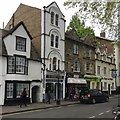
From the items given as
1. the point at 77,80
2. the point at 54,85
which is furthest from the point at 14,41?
the point at 77,80

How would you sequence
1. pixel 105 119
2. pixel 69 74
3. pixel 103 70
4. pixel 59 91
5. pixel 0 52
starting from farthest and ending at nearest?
pixel 103 70 < pixel 69 74 < pixel 59 91 < pixel 0 52 < pixel 105 119

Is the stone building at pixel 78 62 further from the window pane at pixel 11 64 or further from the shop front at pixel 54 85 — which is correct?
the window pane at pixel 11 64

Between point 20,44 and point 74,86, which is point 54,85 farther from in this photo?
point 20,44

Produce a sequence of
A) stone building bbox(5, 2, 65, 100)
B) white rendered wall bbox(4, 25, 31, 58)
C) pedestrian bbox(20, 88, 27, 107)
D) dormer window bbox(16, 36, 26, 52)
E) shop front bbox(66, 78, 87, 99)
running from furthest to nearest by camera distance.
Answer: shop front bbox(66, 78, 87, 99)
stone building bbox(5, 2, 65, 100)
dormer window bbox(16, 36, 26, 52)
white rendered wall bbox(4, 25, 31, 58)
pedestrian bbox(20, 88, 27, 107)

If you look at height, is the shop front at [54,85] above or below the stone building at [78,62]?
below

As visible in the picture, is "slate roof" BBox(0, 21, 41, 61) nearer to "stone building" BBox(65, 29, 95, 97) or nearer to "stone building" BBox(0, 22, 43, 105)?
"stone building" BBox(0, 22, 43, 105)

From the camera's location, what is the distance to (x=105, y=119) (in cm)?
1703

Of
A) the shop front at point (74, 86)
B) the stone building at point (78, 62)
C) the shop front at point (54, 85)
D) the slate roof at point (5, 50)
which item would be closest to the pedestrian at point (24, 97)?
the slate roof at point (5, 50)

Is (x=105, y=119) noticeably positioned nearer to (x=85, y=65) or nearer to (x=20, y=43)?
(x=20, y=43)

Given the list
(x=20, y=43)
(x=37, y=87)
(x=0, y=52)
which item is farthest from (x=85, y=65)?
(x=0, y=52)

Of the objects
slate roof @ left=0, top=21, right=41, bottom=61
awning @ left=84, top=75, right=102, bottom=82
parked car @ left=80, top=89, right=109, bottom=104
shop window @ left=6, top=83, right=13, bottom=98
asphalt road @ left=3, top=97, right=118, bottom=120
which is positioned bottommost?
asphalt road @ left=3, top=97, right=118, bottom=120

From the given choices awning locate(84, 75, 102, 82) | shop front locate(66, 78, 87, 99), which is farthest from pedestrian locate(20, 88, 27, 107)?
awning locate(84, 75, 102, 82)

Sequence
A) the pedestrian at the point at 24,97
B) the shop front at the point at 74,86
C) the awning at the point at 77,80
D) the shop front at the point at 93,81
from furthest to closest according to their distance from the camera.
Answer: the shop front at the point at 93,81 < the awning at the point at 77,80 < the shop front at the point at 74,86 < the pedestrian at the point at 24,97

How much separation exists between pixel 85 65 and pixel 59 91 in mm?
9081
